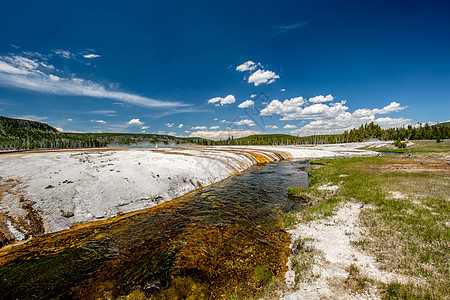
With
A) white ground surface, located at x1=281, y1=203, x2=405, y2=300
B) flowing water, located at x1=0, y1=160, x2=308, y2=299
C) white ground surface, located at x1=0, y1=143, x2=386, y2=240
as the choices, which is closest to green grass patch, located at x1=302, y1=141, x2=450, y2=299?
white ground surface, located at x1=281, y1=203, x2=405, y2=300

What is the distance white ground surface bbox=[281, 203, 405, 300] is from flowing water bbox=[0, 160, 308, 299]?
131cm

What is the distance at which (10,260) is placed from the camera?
8789mm

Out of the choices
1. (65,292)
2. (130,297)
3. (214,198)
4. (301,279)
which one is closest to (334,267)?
(301,279)

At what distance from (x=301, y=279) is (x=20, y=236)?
15.8 meters

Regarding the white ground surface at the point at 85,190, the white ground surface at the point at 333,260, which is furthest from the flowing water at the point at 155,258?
the white ground surface at the point at 85,190

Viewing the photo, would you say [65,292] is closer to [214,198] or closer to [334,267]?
[334,267]

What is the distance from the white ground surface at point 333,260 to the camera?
617 centimetres

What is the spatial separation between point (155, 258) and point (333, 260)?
8573 mm

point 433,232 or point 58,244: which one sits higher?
point 433,232

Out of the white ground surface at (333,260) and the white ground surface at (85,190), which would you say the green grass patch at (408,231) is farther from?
the white ground surface at (85,190)

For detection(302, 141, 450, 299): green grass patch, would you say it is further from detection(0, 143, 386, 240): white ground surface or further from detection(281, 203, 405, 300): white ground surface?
detection(0, 143, 386, 240): white ground surface

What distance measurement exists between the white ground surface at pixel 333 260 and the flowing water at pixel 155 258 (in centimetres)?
131

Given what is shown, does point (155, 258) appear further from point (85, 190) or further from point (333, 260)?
point (85, 190)

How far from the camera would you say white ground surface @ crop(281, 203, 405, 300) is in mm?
6168
